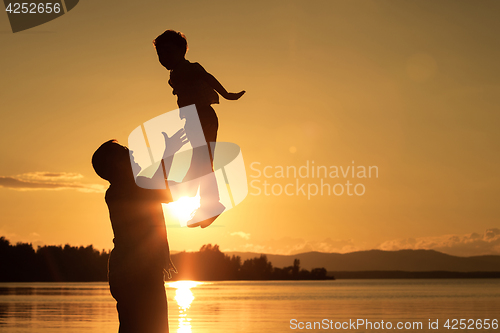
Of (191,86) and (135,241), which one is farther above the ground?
(191,86)

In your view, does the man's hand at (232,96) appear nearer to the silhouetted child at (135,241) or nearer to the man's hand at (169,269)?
the silhouetted child at (135,241)

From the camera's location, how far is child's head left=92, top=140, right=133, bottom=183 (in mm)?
6219

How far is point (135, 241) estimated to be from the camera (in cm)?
619

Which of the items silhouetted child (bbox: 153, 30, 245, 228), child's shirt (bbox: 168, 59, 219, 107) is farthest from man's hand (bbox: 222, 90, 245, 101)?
child's shirt (bbox: 168, 59, 219, 107)

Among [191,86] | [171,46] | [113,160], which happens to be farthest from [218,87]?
[113,160]

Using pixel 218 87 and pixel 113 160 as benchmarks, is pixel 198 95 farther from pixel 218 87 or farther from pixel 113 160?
pixel 113 160

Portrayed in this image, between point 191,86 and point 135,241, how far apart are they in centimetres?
193

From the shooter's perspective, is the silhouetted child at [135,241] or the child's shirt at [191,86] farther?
the child's shirt at [191,86]

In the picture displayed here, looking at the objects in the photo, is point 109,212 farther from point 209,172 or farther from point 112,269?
point 209,172

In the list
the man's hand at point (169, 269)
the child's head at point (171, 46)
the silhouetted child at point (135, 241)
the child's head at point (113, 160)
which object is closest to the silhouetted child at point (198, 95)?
the child's head at point (171, 46)

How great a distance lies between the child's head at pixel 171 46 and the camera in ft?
20.7

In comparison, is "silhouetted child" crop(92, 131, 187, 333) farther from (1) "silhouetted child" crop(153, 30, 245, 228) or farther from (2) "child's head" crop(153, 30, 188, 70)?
(2) "child's head" crop(153, 30, 188, 70)

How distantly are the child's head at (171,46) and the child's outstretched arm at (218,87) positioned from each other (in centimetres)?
40

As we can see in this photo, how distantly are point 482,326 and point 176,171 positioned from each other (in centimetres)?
5640
